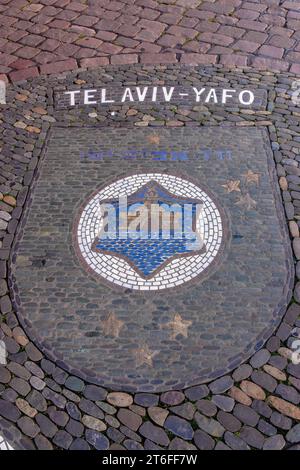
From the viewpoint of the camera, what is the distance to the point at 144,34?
8328 millimetres

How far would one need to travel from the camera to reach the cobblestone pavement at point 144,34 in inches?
313

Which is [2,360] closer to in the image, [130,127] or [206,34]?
[130,127]

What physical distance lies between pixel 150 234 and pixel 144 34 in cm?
370

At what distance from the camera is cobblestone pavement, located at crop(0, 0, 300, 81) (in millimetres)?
7938

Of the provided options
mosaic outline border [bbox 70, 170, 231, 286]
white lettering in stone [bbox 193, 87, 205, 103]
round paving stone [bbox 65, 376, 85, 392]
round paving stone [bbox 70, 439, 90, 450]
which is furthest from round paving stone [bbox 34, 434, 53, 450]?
white lettering in stone [bbox 193, 87, 205, 103]

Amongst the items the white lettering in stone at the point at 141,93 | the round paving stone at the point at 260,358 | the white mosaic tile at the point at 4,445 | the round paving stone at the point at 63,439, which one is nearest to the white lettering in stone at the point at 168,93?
the white lettering in stone at the point at 141,93

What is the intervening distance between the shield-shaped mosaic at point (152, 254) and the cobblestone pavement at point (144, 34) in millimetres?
1455

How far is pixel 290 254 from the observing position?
5734 mm

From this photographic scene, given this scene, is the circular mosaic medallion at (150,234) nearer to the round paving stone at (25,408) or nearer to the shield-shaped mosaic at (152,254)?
the shield-shaped mosaic at (152,254)

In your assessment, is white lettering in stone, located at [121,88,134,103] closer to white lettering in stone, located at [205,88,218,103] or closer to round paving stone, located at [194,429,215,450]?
white lettering in stone, located at [205,88,218,103]

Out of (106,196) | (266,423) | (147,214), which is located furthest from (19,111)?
(266,423)

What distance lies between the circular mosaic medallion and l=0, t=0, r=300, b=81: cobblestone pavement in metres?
2.43

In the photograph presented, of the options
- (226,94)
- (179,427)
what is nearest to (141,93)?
(226,94)

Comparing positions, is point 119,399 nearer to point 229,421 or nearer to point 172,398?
point 172,398
